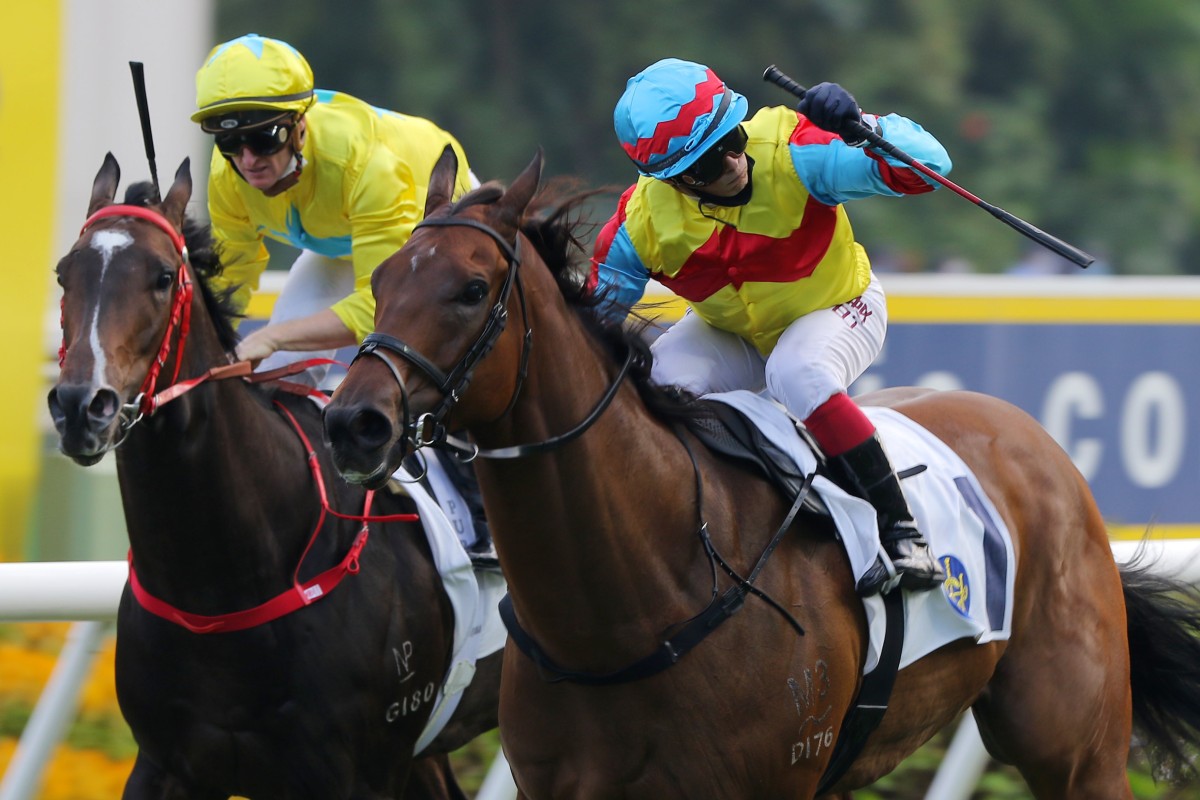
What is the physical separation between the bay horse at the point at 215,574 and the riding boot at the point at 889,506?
1.14m

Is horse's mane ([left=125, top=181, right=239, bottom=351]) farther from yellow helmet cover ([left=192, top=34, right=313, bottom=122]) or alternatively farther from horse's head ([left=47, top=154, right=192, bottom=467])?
yellow helmet cover ([left=192, top=34, right=313, bottom=122])

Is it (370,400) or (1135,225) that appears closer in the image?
(370,400)

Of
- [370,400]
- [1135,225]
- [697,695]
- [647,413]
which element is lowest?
[1135,225]

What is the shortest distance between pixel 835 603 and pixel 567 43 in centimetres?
1331

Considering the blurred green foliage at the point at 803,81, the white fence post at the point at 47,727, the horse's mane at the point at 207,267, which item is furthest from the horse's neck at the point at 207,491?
the blurred green foliage at the point at 803,81

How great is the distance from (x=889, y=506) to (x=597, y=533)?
0.79 metres

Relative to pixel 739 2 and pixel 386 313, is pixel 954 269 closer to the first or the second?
pixel 739 2

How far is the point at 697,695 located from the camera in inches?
128

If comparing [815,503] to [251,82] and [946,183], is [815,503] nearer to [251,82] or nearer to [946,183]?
[946,183]

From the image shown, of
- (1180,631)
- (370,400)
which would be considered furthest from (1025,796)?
(370,400)

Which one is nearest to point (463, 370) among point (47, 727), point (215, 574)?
point (215, 574)

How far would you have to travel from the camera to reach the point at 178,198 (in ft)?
13.2

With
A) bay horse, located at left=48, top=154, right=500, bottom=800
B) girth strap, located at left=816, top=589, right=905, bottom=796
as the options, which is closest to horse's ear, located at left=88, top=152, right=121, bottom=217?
bay horse, located at left=48, top=154, right=500, bottom=800

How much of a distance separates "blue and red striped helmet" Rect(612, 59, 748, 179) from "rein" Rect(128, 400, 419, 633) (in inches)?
44.8
